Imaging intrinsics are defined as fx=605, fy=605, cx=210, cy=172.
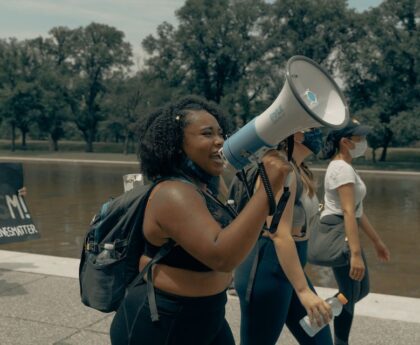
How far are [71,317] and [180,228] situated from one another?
3043 millimetres

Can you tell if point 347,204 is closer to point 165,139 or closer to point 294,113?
point 165,139

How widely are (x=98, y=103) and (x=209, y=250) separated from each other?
66.5 metres

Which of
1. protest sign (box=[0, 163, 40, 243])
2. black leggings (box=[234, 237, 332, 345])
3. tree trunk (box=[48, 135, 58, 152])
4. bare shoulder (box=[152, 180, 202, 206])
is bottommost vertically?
tree trunk (box=[48, 135, 58, 152])

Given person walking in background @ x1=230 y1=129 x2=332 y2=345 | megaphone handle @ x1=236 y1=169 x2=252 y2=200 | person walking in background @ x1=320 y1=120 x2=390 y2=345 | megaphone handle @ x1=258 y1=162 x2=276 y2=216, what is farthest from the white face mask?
megaphone handle @ x1=258 y1=162 x2=276 y2=216

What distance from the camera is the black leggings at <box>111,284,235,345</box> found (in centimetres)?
227

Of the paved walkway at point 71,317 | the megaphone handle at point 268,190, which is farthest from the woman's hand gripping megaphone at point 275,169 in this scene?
the paved walkway at point 71,317

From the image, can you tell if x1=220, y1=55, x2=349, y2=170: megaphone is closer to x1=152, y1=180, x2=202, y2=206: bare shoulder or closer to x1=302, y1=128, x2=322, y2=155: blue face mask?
x1=152, y1=180, x2=202, y2=206: bare shoulder

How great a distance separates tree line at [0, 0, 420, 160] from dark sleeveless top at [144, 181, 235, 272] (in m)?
42.7

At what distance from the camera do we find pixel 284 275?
303cm

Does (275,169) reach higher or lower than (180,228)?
higher

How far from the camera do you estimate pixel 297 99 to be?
183 cm

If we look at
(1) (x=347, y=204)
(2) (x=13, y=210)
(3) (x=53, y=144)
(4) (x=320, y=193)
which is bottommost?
(3) (x=53, y=144)

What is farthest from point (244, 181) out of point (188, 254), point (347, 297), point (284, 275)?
point (347, 297)

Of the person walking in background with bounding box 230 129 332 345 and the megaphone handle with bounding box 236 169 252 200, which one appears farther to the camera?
the person walking in background with bounding box 230 129 332 345
